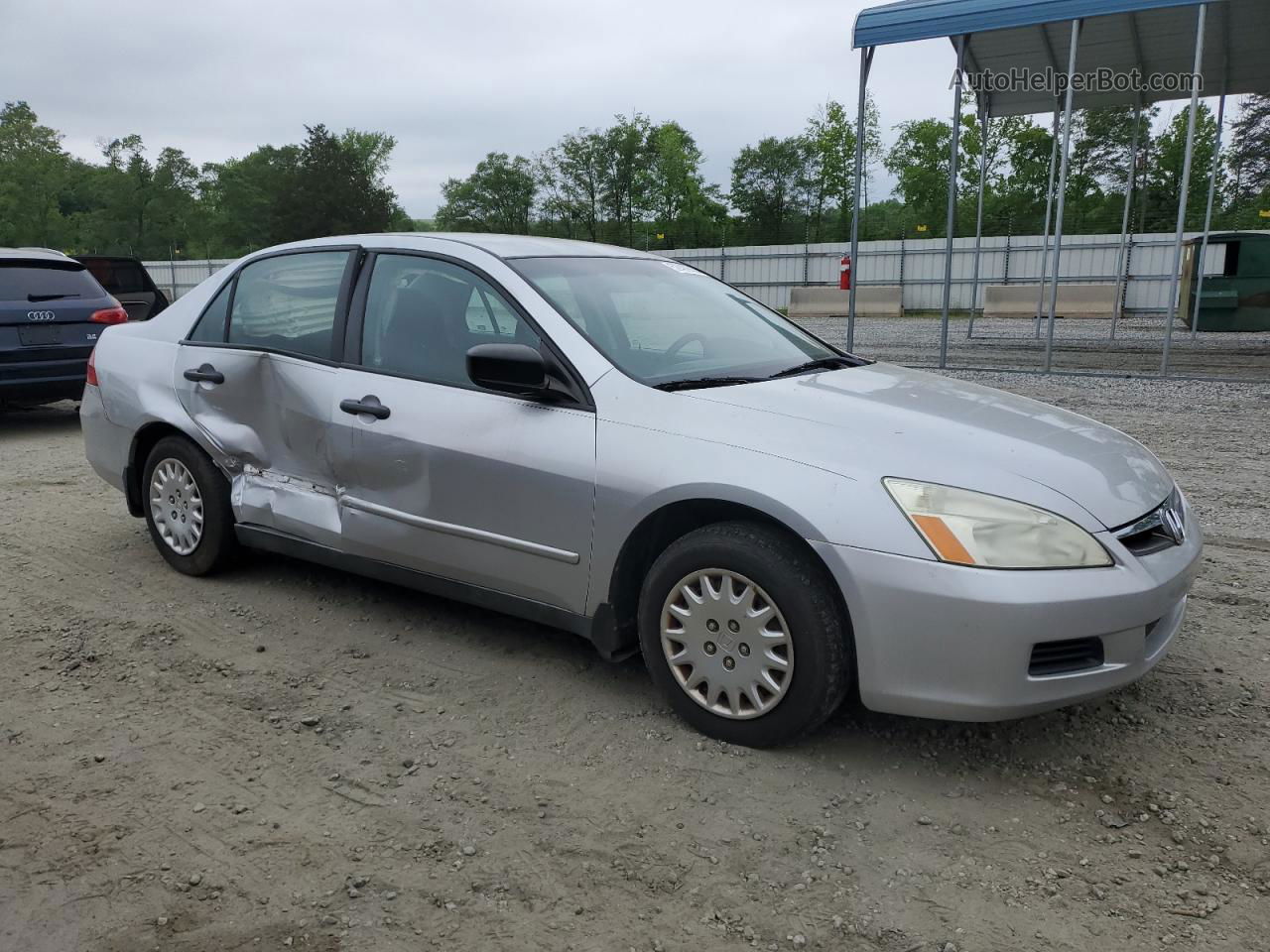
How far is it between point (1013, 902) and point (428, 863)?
144 centimetres

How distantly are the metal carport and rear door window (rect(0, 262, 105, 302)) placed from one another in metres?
8.26

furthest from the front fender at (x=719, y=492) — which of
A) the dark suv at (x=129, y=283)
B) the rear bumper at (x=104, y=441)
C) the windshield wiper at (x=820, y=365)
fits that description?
the dark suv at (x=129, y=283)

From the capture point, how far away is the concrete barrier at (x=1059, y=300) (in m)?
25.7

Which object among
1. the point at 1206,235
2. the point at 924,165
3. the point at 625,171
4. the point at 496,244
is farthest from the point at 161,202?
the point at 496,244

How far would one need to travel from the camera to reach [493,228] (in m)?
57.0

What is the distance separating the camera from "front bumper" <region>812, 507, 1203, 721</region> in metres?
2.69

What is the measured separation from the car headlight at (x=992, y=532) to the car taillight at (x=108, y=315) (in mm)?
8647

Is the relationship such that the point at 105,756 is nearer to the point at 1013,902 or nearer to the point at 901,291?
the point at 1013,902

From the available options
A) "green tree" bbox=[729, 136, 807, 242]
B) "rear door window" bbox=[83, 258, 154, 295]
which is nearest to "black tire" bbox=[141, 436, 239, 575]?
"rear door window" bbox=[83, 258, 154, 295]

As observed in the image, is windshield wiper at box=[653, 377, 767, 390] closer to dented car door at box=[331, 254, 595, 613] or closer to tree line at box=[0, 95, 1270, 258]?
dented car door at box=[331, 254, 595, 613]

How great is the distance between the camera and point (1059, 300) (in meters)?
25.7

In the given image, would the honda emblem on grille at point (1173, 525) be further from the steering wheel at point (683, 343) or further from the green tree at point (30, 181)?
the green tree at point (30, 181)

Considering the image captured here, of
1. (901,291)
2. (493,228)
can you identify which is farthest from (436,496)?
(493,228)

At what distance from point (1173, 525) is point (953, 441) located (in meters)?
0.77
